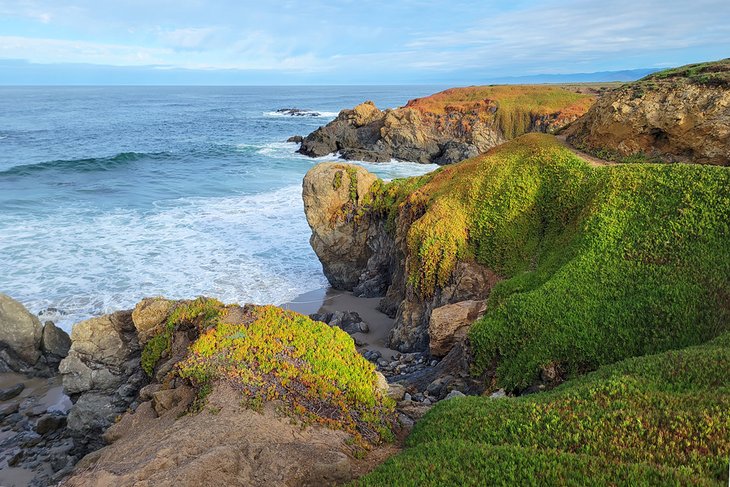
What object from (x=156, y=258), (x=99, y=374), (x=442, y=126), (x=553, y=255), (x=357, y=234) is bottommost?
(x=99, y=374)

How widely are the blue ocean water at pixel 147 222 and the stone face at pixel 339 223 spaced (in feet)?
6.71

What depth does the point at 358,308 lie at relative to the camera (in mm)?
22750

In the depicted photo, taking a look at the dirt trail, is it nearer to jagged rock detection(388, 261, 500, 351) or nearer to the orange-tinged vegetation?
jagged rock detection(388, 261, 500, 351)

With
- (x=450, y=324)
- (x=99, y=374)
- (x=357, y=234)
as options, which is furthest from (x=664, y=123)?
(x=99, y=374)

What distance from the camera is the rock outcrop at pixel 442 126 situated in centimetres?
6400

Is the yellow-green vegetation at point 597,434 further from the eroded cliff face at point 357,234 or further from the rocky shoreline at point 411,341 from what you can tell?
the eroded cliff face at point 357,234

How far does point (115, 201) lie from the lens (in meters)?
41.7

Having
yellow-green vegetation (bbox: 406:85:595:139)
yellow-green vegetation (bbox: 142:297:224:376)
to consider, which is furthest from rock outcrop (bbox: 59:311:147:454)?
yellow-green vegetation (bbox: 406:85:595:139)

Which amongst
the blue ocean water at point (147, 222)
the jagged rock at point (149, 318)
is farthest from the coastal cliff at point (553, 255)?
the blue ocean water at point (147, 222)

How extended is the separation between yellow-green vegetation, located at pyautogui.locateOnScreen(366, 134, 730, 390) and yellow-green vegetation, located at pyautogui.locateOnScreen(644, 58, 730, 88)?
645cm

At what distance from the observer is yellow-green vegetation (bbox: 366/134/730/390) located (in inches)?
474

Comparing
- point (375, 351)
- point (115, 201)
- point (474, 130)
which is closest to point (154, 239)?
point (115, 201)

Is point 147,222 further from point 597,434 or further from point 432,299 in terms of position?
point 597,434

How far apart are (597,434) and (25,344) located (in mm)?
19816
